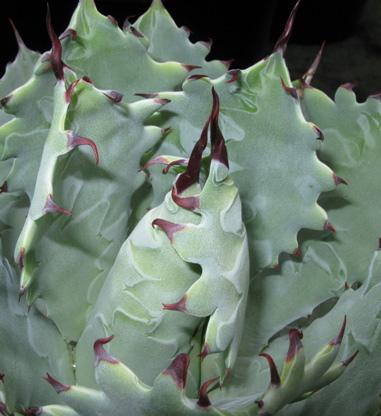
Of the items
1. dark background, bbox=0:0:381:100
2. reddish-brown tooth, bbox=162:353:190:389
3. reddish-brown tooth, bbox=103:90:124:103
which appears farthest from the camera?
dark background, bbox=0:0:381:100

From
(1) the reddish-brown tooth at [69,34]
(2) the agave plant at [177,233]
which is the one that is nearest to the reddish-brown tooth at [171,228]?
(2) the agave plant at [177,233]

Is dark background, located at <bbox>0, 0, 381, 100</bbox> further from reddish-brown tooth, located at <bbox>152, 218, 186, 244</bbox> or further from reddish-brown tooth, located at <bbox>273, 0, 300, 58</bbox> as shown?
reddish-brown tooth, located at <bbox>152, 218, 186, 244</bbox>

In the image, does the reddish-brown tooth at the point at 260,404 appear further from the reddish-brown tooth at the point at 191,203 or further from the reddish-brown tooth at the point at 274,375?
the reddish-brown tooth at the point at 191,203

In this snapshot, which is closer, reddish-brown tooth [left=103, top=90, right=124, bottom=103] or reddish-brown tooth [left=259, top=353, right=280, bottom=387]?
reddish-brown tooth [left=259, top=353, right=280, bottom=387]

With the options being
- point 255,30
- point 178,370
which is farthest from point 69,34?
point 255,30

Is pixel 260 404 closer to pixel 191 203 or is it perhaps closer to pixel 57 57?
pixel 191 203

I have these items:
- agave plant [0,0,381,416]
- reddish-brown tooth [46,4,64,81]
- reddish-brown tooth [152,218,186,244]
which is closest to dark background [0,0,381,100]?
agave plant [0,0,381,416]
